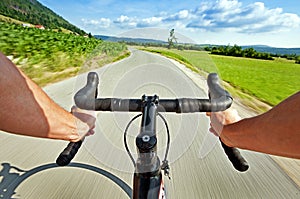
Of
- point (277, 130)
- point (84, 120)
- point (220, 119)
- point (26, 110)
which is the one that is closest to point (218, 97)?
point (220, 119)

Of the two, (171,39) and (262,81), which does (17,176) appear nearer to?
(171,39)

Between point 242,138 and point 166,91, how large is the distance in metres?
0.42

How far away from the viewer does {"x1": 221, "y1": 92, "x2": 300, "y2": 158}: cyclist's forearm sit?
763 millimetres

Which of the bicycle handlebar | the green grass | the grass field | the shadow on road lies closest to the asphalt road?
the shadow on road

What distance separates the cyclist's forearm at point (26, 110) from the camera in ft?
2.84

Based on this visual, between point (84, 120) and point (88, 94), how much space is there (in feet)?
0.44

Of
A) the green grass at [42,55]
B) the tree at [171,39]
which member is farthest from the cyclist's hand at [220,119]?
the green grass at [42,55]

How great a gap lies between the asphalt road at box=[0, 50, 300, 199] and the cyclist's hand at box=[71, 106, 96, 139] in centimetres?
5

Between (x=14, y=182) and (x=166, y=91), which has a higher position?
(x=166, y=91)

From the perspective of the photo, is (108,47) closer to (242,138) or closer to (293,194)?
(242,138)

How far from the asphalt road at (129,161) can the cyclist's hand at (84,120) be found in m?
0.05

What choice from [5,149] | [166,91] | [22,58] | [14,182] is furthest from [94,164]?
[22,58]

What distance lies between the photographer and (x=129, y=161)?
1.20 metres

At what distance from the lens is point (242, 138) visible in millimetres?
1048
